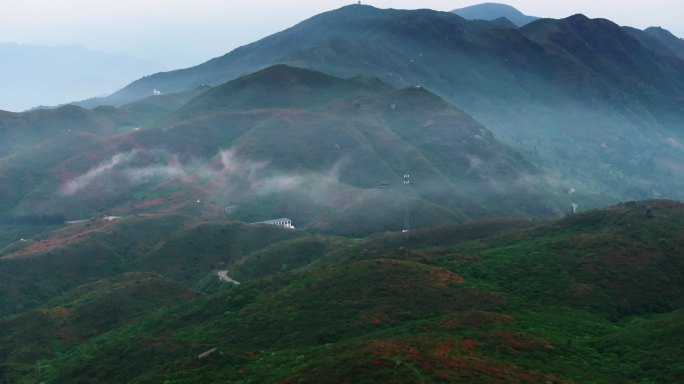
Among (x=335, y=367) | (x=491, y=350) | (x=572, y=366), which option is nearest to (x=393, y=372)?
(x=335, y=367)

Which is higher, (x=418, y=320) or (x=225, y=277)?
(x=418, y=320)

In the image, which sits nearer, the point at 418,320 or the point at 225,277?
the point at 418,320

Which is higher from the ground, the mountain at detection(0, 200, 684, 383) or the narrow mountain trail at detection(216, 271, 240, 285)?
the mountain at detection(0, 200, 684, 383)

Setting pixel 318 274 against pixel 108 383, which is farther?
pixel 318 274

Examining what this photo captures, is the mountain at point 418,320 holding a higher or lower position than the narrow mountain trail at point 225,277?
higher

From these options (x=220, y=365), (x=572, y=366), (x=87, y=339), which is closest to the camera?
(x=572, y=366)

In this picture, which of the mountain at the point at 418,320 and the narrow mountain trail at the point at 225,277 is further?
the narrow mountain trail at the point at 225,277

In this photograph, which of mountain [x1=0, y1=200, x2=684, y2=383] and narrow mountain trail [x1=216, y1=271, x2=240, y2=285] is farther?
narrow mountain trail [x1=216, y1=271, x2=240, y2=285]

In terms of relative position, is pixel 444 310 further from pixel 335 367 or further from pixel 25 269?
pixel 25 269
